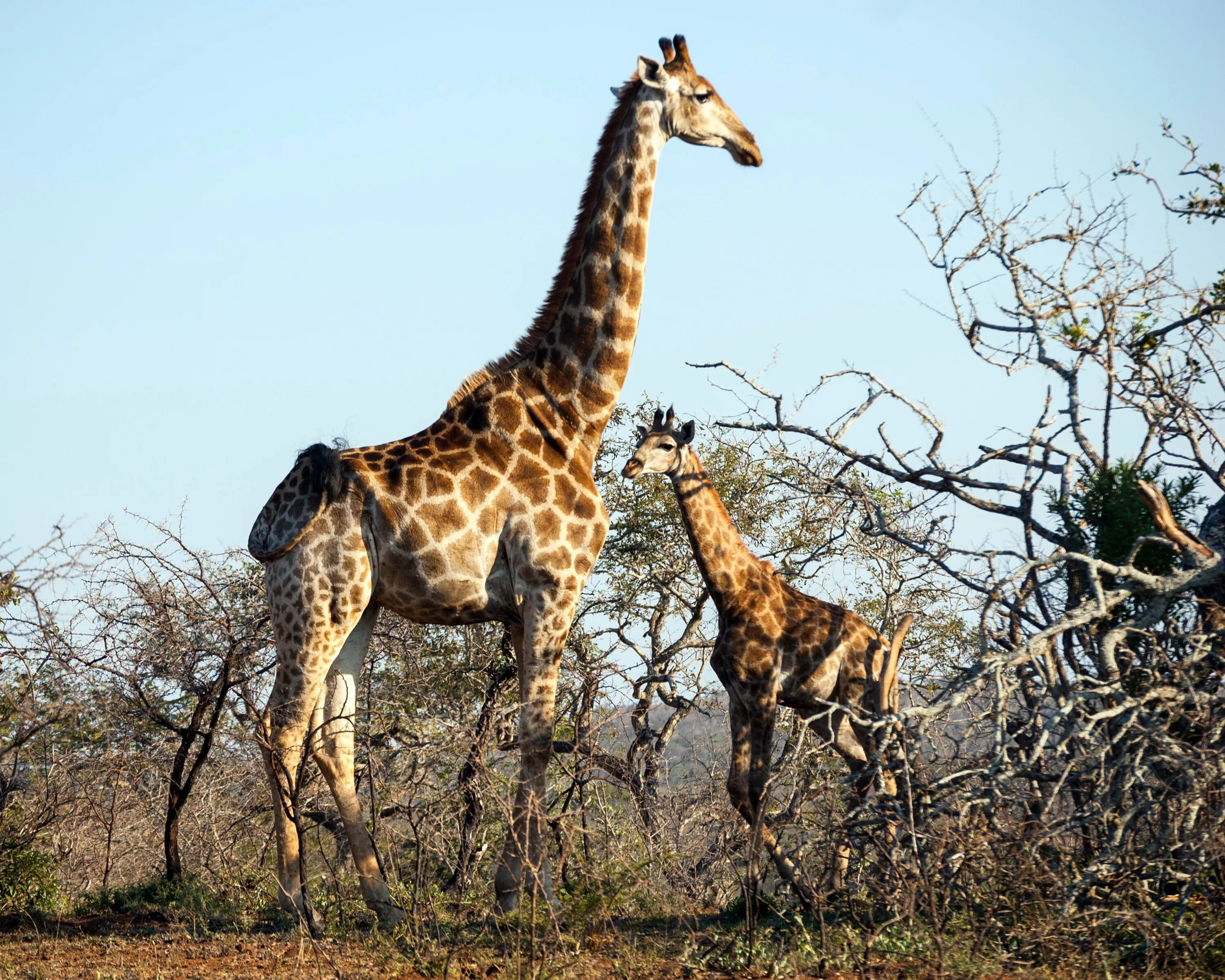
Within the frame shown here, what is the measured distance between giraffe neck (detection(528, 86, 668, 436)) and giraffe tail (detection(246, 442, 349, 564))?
1507mm

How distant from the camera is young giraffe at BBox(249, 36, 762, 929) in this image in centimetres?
734

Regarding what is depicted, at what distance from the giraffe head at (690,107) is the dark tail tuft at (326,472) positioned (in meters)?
3.16

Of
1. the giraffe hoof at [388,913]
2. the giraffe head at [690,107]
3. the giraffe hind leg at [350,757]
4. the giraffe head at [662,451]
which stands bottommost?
the giraffe hoof at [388,913]

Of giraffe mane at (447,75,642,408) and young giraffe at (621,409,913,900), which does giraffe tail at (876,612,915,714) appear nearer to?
young giraffe at (621,409,913,900)

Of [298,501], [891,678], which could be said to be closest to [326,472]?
[298,501]

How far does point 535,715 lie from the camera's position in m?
7.43

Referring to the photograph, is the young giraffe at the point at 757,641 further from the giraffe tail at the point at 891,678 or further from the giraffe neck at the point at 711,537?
the giraffe tail at the point at 891,678

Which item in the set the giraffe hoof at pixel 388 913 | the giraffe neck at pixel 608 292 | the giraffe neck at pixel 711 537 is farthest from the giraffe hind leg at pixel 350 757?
the giraffe neck at pixel 711 537

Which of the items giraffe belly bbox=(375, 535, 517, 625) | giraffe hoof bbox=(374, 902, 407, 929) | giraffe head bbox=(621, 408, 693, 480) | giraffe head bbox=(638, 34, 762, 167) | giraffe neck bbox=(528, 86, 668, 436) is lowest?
giraffe hoof bbox=(374, 902, 407, 929)

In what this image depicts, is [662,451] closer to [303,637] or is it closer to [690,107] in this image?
[690,107]

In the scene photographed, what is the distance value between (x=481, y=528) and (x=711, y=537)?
2.40 m

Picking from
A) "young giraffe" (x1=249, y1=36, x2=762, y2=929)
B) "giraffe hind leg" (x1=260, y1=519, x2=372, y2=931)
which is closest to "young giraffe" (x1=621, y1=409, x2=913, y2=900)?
"young giraffe" (x1=249, y1=36, x2=762, y2=929)

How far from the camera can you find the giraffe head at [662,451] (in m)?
9.36

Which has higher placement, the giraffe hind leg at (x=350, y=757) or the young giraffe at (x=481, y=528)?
the young giraffe at (x=481, y=528)
